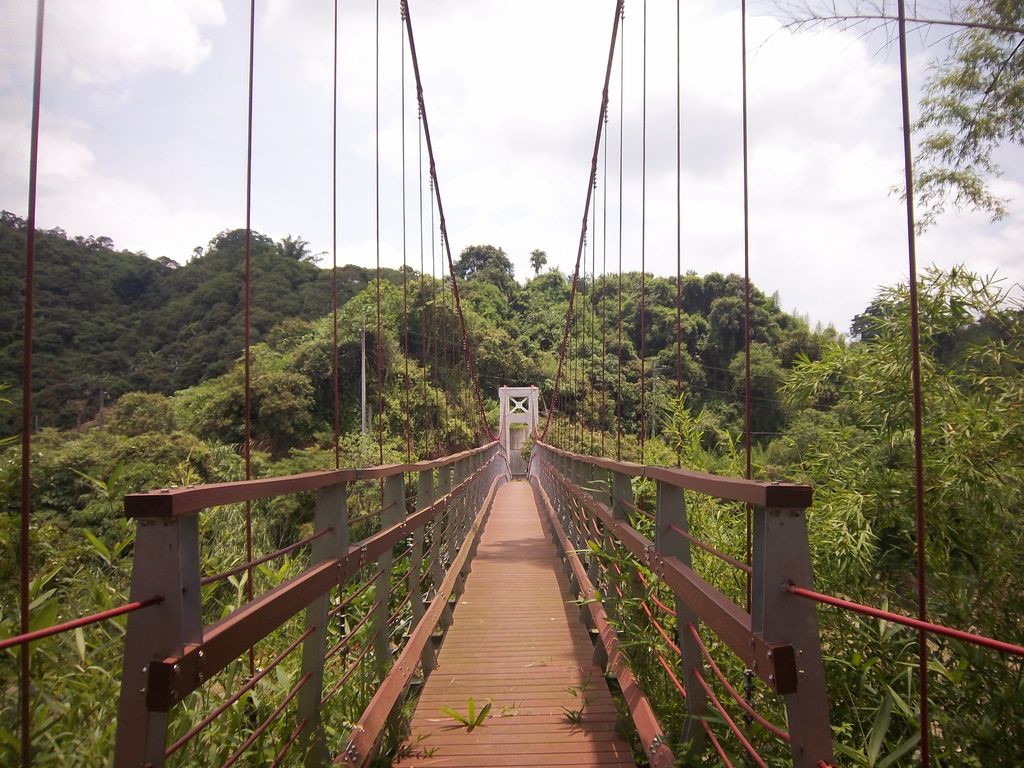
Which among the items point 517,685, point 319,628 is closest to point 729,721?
point 319,628

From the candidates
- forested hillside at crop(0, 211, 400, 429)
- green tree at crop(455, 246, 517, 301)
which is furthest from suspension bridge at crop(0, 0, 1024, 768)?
green tree at crop(455, 246, 517, 301)

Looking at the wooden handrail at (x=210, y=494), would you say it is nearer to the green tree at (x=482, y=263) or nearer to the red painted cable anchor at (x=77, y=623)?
the red painted cable anchor at (x=77, y=623)

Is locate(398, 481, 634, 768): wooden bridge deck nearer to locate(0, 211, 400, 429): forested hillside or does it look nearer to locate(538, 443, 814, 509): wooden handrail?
locate(538, 443, 814, 509): wooden handrail

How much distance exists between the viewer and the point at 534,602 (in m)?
3.94

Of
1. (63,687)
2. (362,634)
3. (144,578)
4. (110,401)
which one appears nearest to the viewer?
(144,578)

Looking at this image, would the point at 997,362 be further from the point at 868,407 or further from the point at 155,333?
the point at 155,333

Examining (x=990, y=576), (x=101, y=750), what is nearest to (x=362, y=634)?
(x=101, y=750)

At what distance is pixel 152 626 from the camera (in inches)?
38.9

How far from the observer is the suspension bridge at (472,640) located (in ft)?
3.30

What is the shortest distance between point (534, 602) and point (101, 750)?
2.79 meters

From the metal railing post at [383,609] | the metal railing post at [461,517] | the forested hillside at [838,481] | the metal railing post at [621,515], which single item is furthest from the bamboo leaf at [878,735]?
the metal railing post at [461,517]

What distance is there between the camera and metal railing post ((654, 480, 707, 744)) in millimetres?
1640

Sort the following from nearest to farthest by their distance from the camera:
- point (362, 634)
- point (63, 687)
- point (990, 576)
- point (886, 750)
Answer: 1. point (63, 687)
2. point (886, 750)
3. point (990, 576)
4. point (362, 634)

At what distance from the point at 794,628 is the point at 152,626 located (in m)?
0.94
